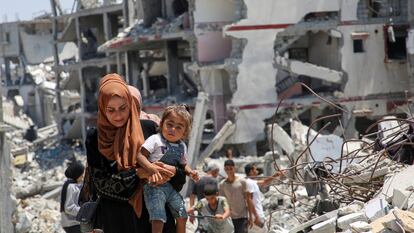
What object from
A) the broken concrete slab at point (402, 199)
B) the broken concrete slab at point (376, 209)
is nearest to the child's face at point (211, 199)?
the broken concrete slab at point (376, 209)

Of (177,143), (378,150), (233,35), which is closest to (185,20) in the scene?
(233,35)

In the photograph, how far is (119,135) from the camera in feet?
18.5

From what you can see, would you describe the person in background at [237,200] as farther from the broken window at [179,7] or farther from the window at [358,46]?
the broken window at [179,7]

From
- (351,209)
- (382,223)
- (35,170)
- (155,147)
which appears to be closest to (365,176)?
(351,209)

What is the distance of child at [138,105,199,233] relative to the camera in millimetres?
5746

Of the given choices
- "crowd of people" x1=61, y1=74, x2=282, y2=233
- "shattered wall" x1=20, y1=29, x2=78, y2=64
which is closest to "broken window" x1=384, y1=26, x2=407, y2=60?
"crowd of people" x1=61, y1=74, x2=282, y2=233

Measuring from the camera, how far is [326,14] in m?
29.5

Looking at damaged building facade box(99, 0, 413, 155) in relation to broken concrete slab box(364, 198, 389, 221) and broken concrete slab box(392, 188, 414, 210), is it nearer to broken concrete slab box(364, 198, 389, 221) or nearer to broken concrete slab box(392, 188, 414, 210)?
broken concrete slab box(364, 198, 389, 221)

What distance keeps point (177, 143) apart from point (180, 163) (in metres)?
0.14

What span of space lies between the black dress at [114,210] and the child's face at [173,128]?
0.59 feet

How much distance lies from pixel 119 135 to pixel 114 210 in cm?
56

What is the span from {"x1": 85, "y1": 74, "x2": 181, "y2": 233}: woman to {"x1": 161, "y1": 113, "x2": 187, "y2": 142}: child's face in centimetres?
17

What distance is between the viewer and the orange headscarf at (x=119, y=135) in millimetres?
5613

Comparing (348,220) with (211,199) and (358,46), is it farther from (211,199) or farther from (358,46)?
(358,46)
